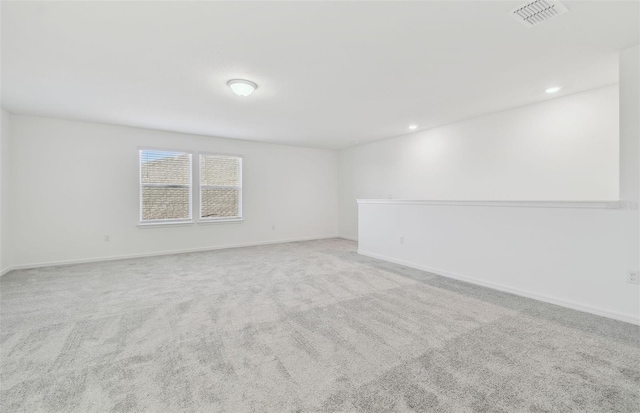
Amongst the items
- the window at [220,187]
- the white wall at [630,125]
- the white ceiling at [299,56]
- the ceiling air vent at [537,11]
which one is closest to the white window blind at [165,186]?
the window at [220,187]

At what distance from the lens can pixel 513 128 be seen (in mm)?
4117

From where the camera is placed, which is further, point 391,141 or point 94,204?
point 391,141

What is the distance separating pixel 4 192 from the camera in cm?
407

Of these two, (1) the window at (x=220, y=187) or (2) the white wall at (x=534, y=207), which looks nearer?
(2) the white wall at (x=534, y=207)

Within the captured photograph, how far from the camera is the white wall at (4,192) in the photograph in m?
3.97

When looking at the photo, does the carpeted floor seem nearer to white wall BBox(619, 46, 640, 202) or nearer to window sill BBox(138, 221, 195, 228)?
white wall BBox(619, 46, 640, 202)

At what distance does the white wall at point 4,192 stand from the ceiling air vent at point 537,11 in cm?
635

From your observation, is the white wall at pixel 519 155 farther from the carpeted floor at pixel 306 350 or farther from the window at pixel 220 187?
the window at pixel 220 187

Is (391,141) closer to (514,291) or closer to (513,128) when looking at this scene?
(513,128)

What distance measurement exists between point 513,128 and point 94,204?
706cm

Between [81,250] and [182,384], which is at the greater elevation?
[81,250]

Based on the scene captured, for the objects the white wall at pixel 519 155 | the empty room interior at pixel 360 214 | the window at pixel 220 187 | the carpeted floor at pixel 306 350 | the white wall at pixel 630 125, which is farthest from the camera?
the window at pixel 220 187

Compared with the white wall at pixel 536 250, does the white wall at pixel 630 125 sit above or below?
above

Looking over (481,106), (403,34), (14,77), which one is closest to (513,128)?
(481,106)
